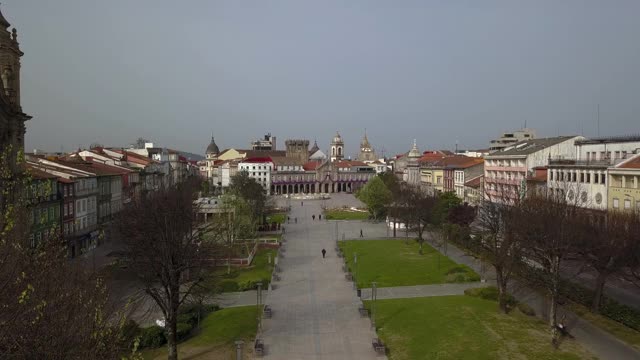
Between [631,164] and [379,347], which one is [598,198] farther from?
[379,347]

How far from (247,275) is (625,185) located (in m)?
33.3

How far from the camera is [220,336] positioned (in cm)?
2658

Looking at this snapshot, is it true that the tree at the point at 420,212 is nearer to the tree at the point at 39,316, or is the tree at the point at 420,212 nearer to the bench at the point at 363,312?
the bench at the point at 363,312

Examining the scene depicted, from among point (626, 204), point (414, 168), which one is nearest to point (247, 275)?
point (626, 204)

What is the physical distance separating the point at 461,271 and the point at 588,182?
18739mm

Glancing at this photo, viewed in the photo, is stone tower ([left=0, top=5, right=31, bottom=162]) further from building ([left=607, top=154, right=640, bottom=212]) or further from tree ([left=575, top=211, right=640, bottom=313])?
building ([left=607, top=154, right=640, bottom=212])

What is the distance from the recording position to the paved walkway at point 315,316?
80.2ft

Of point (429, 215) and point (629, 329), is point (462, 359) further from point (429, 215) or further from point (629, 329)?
point (429, 215)

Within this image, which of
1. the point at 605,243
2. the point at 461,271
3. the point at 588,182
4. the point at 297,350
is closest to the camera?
the point at 297,350

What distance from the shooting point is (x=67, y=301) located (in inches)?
487

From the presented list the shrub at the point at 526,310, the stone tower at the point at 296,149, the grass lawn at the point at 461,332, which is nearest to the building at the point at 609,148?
the shrub at the point at 526,310

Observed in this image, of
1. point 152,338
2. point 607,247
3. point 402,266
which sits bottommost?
point 152,338

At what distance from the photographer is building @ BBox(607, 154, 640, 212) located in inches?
1682

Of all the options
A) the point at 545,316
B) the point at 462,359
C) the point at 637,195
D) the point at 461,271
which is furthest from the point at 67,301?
the point at 637,195
